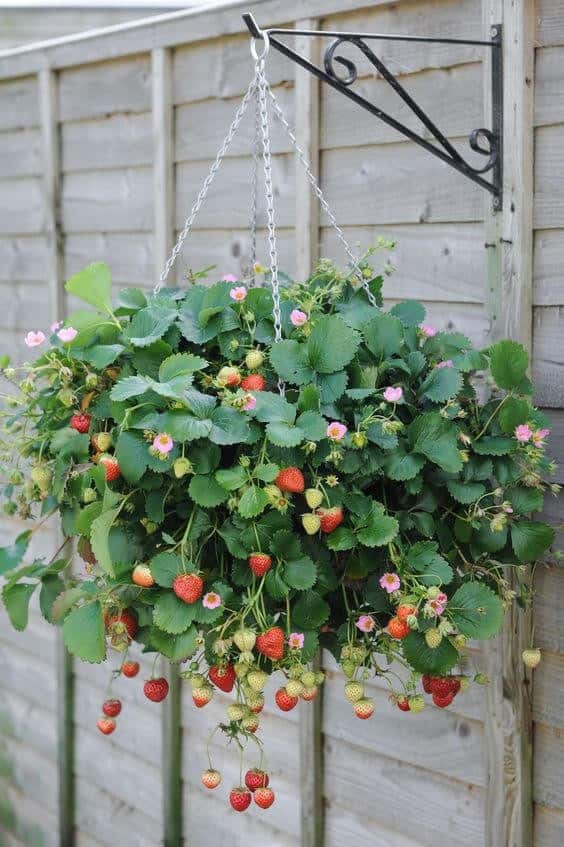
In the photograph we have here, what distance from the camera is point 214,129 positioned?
2.32 meters

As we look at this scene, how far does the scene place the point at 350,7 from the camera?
1942mm

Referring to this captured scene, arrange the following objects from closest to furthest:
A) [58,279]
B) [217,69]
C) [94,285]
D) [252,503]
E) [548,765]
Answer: [252,503] < [94,285] < [548,765] < [217,69] < [58,279]

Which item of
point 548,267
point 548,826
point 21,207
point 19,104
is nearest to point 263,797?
point 548,826

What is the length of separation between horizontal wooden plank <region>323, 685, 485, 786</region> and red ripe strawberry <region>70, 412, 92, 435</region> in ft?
2.84

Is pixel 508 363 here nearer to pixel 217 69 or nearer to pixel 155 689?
pixel 155 689

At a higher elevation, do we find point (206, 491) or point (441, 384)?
point (441, 384)

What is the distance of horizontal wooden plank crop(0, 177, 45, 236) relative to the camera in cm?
289

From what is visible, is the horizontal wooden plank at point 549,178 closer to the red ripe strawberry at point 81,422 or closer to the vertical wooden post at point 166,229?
the red ripe strawberry at point 81,422

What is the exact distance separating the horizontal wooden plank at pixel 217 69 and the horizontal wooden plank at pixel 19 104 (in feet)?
2.00

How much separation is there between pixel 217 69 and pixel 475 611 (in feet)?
4.44

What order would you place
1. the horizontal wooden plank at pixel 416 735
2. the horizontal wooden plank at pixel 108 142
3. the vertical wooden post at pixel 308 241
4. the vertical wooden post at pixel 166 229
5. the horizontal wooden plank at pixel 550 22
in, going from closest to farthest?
1. the horizontal wooden plank at pixel 550 22
2. the horizontal wooden plank at pixel 416 735
3. the vertical wooden post at pixel 308 241
4. the vertical wooden post at pixel 166 229
5. the horizontal wooden plank at pixel 108 142

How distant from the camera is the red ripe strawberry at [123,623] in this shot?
4.69 feet

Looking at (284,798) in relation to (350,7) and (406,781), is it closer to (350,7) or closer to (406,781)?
(406,781)

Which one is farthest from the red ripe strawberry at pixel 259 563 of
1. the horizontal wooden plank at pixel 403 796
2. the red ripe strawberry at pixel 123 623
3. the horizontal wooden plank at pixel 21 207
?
the horizontal wooden plank at pixel 21 207
